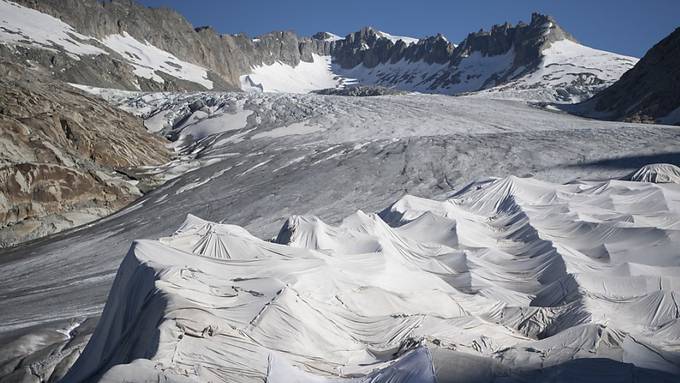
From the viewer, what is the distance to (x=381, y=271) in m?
15.7

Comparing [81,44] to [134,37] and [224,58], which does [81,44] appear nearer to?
[134,37]

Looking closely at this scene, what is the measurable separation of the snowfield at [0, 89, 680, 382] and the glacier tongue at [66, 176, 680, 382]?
54mm

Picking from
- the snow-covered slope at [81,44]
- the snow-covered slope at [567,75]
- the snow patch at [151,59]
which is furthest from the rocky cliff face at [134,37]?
the snow-covered slope at [567,75]

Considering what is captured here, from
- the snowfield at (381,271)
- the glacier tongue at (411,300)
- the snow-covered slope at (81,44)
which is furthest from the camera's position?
the snow-covered slope at (81,44)

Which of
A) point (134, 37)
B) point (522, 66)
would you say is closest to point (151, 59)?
point (134, 37)

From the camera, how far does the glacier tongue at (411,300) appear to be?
8969 millimetres

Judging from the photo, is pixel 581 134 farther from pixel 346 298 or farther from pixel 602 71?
pixel 602 71

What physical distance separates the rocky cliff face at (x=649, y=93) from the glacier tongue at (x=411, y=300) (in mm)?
37404

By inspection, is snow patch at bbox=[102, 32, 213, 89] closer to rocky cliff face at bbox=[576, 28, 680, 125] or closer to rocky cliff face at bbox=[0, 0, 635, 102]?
rocky cliff face at bbox=[0, 0, 635, 102]

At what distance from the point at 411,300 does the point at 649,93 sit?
180 ft

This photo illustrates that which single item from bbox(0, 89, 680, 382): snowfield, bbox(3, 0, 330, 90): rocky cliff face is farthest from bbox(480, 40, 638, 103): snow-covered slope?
bbox(3, 0, 330, 90): rocky cliff face

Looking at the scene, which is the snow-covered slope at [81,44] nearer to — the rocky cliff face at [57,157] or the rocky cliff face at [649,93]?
the rocky cliff face at [57,157]

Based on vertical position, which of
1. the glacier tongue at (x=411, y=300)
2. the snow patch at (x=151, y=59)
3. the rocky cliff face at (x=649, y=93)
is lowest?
the glacier tongue at (x=411, y=300)

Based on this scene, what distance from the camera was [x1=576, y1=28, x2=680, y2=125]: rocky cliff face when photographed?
5306 cm
